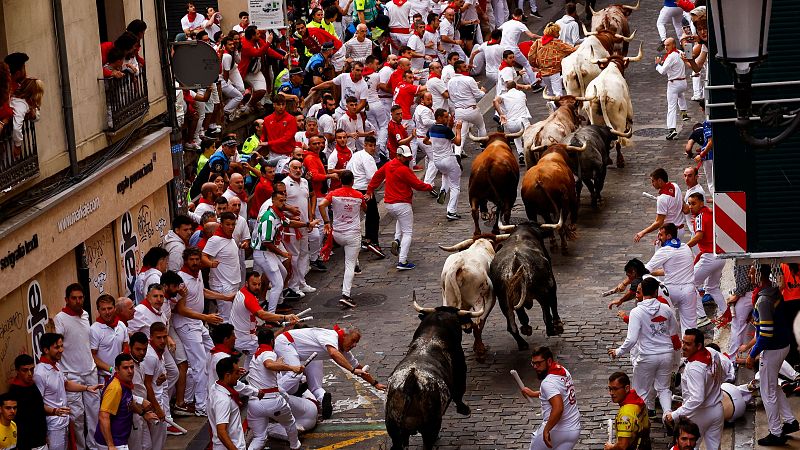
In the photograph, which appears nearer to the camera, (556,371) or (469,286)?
(556,371)

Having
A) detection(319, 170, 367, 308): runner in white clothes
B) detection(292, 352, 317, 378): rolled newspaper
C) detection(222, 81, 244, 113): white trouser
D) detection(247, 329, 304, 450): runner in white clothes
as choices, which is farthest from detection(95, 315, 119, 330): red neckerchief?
detection(222, 81, 244, 113): white trouser

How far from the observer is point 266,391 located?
1512 cm

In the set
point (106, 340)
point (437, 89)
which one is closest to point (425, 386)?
point (106, 340)

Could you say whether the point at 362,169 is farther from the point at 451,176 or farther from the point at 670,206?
the point at 670,206

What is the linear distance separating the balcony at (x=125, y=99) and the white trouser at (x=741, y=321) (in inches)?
307

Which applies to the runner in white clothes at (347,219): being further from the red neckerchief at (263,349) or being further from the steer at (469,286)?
the red neckerchief at (263,349)

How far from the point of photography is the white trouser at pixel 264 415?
15156 mm

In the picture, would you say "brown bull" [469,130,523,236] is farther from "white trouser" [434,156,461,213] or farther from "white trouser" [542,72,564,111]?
"white trouser" [542,72,564,111]

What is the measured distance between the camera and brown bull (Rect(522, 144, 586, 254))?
20.7 meters

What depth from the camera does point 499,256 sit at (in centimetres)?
1766

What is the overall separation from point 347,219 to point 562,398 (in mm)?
6651

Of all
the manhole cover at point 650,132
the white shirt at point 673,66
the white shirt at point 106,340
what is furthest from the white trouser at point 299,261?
the manhole cover at point 650,132

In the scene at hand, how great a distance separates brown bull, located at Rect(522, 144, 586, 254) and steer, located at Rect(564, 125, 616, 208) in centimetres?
107

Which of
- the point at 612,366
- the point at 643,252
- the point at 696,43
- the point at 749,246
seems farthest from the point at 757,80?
the point at 696,43
